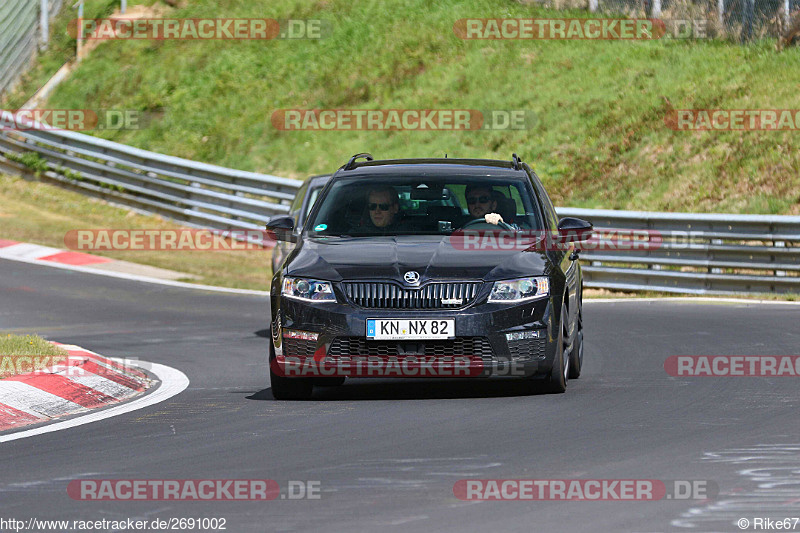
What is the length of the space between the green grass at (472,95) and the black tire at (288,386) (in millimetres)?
13922

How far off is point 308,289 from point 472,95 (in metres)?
20.3

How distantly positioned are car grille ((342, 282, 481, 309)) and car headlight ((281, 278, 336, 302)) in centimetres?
12

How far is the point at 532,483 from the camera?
6473mm

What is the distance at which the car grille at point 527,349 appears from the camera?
9.32 m

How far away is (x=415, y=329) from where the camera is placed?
30.0 ft

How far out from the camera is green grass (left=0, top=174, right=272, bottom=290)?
71.1 ft

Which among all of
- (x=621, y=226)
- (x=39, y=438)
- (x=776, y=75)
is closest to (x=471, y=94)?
(x=776, y=75)
